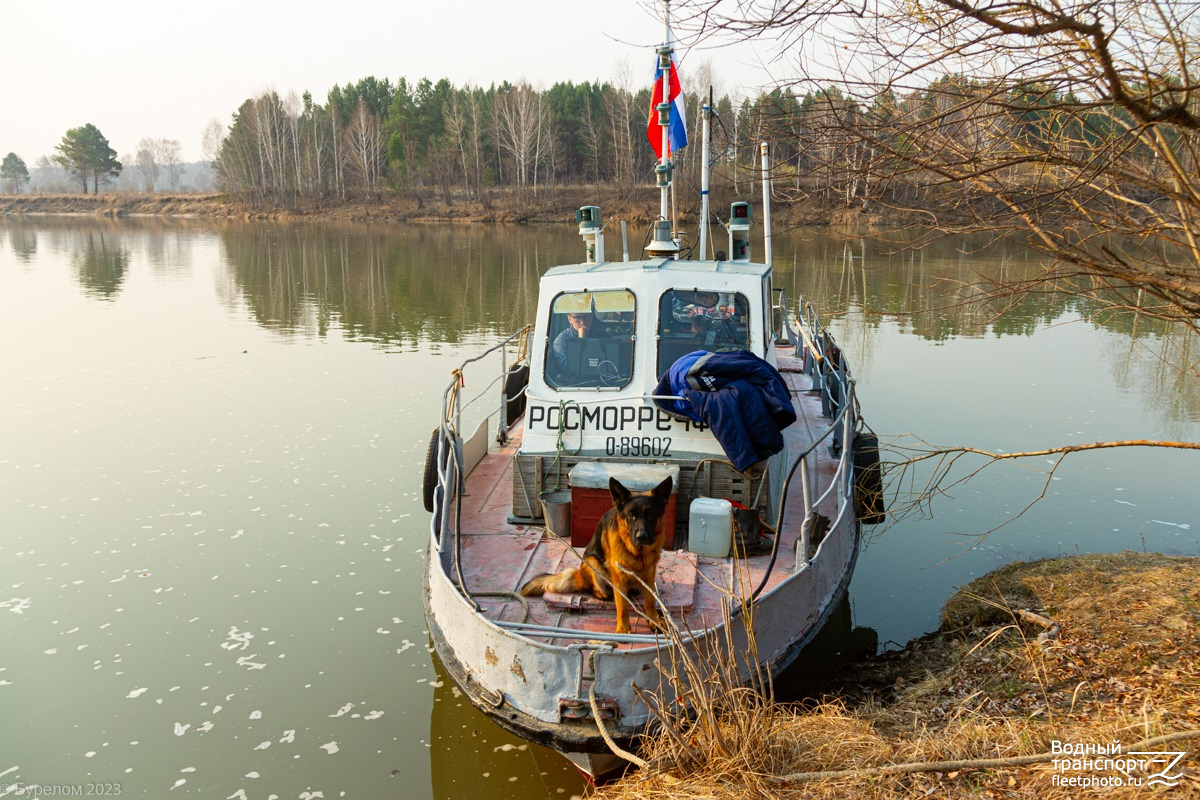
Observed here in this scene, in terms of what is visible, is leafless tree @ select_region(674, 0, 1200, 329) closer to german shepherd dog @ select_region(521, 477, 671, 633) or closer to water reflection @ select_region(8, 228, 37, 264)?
german shepherd dog @ select_region(521, 477, 671, 633)

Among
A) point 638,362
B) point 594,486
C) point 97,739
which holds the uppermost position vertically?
point 638,362

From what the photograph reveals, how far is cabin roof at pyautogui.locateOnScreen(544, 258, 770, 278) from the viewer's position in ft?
29.3

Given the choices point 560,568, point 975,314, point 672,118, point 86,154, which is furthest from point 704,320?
point 86,154

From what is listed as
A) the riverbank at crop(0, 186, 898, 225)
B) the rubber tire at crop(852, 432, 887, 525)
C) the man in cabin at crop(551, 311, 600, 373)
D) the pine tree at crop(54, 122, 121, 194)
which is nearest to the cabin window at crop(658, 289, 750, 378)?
the man in cabin at crop(551, 311, 600, 373)

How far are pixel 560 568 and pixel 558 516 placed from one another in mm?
627

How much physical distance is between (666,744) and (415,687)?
3.13 metres

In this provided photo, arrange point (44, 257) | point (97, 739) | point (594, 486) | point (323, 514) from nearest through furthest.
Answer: point (97, 739) < point (594, 486) < point (323, 514) < point (44, 257)

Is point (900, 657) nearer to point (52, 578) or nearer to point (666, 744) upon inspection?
point (666, 744)

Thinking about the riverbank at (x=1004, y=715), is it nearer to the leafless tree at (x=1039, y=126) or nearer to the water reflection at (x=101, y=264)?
the leafless tree at (x=1039, y=126)

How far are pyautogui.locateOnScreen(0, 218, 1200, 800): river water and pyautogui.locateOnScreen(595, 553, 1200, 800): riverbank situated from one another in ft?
3.48

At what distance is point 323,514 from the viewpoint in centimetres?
1134

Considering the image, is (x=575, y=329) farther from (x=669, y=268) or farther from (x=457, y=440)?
(x=457, y=440)

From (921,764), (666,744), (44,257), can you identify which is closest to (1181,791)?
Answer: (921,764)

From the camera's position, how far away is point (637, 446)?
824 cm
